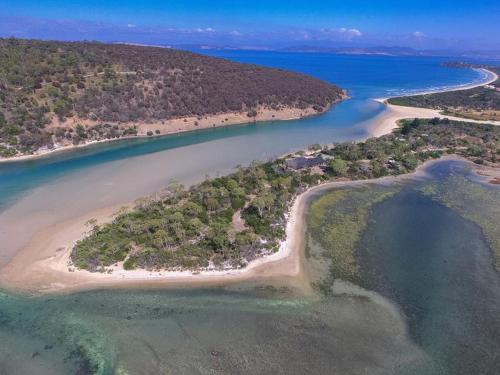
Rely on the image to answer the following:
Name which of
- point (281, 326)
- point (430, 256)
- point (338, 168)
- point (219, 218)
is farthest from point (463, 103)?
point (281, 326)

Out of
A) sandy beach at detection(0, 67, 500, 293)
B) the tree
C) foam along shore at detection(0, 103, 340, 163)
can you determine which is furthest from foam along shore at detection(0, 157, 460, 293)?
foam along shore at detection(0, 103, 340, 163)

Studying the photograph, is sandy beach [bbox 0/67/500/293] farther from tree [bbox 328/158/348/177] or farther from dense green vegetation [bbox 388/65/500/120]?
dense green vegetation [bbox 388/65/500/120]

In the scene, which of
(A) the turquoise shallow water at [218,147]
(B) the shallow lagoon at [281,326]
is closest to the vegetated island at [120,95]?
(A) the turquoise shallow water at [218,147]

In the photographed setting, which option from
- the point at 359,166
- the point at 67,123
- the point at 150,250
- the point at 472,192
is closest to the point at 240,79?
the point at 67,123

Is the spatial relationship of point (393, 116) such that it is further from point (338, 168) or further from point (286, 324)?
point (286, 324)

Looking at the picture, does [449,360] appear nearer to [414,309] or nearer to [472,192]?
[414,309]

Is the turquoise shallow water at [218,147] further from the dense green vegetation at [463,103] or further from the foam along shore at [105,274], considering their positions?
the foam along shore at [105,274]
